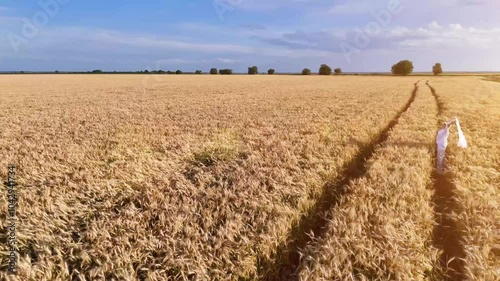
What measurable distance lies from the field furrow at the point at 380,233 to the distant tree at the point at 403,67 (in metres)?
161

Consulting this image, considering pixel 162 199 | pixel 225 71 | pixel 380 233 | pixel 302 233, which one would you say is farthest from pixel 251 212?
pixel 225 71

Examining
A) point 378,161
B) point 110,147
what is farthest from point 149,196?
point 378,161

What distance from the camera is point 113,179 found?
568cm

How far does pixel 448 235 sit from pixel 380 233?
1.13 metres

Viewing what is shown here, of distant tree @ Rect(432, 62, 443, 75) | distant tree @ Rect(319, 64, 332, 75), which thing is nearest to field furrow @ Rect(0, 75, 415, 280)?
distant tree @ Rect(319, 64, 332, 75)

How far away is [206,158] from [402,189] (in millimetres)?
4503

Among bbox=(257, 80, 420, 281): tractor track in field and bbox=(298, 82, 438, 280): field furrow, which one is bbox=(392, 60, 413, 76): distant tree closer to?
bbox=(298, 82, 438, 280): field furrow

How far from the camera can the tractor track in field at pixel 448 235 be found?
11.2ft

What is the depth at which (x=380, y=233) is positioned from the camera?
380 centimetres

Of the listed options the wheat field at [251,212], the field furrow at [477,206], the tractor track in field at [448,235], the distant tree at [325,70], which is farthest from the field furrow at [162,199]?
the distant tree at [325,70]

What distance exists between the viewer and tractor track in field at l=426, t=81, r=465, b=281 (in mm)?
3404

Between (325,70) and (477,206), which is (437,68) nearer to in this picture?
(325,70)

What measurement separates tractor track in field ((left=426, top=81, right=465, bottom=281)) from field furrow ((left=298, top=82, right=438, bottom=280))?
0.37 ft

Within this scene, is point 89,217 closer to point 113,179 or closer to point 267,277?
point 113,179
